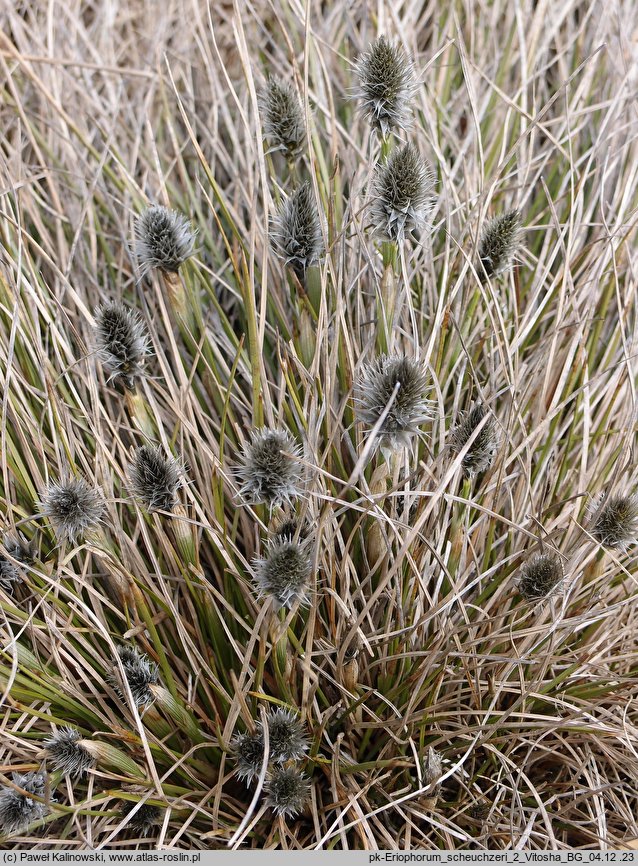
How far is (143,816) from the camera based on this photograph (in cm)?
97

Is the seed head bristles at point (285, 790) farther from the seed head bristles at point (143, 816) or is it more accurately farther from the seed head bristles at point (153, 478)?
the seed head bristles at point (153, 478)

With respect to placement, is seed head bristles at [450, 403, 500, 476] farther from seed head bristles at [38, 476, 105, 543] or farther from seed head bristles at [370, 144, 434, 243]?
seed head bristles at [38, 476, 105, 543]

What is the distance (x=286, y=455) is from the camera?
0.78 metres

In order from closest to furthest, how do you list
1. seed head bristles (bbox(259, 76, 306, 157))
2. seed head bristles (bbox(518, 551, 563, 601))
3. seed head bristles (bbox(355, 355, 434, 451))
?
1. seed head bristles (bbox(355, 355, 434, 451))
2. seed head bristles (bbox(518, 551, 563, 601))
3. seed head bristles (bbox(259, 76, 306, 157))

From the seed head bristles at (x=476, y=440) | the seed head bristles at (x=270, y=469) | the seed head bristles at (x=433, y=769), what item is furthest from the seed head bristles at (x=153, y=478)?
the seed head bristles at (x=433, y=769)

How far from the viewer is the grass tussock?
901 mm

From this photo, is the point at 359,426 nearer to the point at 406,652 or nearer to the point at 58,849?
the point at 406,652

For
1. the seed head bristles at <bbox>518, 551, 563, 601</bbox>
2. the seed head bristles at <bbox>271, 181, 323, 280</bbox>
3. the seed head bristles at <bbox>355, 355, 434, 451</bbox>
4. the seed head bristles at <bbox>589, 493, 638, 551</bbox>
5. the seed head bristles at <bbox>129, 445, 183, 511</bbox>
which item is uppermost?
the seed head bristles at <bbox>271, 181, 323, 280</bbox>

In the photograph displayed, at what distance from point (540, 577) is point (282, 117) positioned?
0.70m

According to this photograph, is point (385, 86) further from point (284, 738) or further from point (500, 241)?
point (284, 738)

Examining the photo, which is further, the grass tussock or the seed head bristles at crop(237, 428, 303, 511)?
the grass tussock

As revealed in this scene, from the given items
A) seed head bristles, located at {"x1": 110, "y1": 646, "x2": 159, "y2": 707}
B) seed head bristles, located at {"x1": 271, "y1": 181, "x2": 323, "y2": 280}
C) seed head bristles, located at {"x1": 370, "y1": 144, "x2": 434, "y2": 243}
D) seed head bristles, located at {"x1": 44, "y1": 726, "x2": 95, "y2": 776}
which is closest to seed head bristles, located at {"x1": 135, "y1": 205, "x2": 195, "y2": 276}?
seed head bristles, located at {"x1": 271, "y1": 181, "x2": 323, "y2": 280}

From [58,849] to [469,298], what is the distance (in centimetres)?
97
